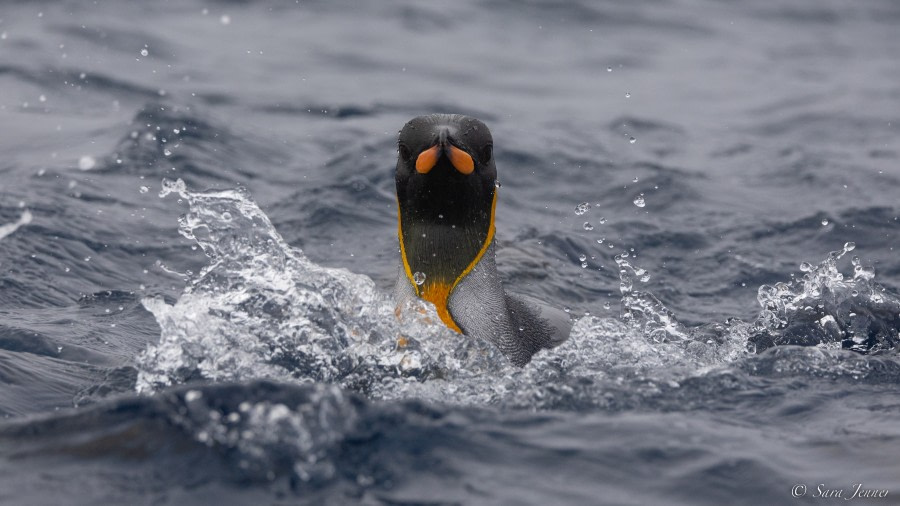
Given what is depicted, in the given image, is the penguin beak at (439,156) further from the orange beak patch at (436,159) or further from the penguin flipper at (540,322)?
the penguin flipper at (540,322)

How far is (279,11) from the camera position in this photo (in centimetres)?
1510

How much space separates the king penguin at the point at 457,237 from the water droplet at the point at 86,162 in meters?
4.51

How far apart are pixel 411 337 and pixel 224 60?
28.9 ft

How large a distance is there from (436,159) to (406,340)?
934mm

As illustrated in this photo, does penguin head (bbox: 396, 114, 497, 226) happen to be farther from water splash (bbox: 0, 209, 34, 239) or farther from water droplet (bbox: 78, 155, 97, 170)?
water droplet (bbox: 78, 155, 97, 170)

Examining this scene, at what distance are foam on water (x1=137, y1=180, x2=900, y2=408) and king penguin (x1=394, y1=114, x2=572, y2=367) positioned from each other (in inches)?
6.5

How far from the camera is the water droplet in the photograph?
945cm

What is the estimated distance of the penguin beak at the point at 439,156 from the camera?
213 inches

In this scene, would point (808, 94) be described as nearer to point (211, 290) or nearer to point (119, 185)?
point (119, 185)

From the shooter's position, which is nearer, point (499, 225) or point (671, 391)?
point (671, 391)

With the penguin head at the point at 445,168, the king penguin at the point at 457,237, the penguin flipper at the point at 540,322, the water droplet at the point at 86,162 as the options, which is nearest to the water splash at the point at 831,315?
the penguin flipper at the point at 540,322

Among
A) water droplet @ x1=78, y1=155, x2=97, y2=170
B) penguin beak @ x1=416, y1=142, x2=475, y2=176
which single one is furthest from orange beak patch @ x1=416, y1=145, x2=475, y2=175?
water droplet @ x1=78, y1=155, x2=97, y2=170

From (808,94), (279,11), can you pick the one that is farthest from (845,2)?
(279,11)

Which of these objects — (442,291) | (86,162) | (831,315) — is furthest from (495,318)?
(86,162)
